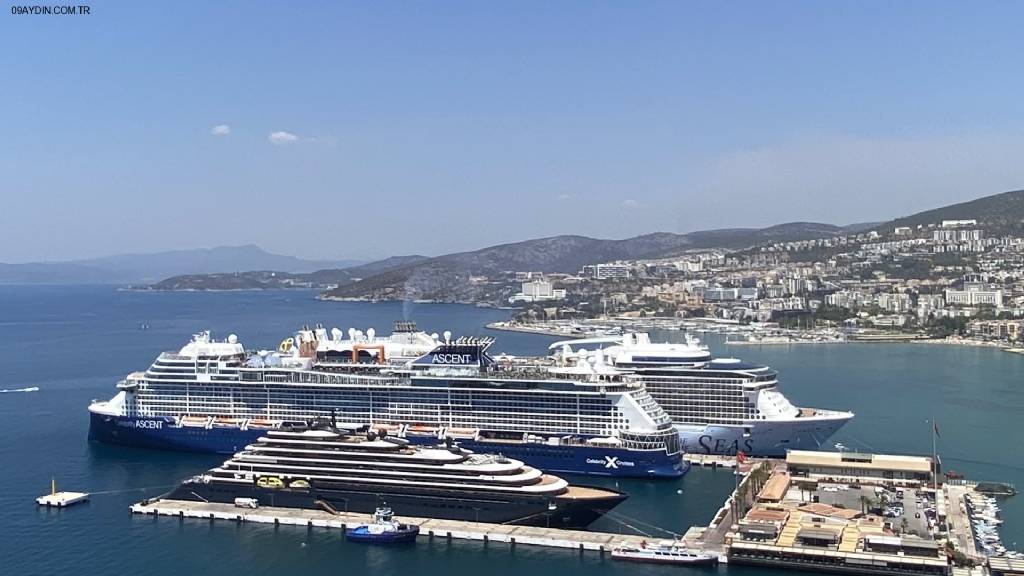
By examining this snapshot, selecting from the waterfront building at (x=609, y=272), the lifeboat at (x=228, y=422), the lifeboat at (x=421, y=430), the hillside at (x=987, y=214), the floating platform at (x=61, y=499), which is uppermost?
the hillside at (x=987, y=214)

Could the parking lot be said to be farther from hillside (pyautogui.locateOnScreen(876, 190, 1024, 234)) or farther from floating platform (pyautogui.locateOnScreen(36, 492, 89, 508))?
hillside (pyautogui.locateOnScreen(876, 190, 1024, 234))

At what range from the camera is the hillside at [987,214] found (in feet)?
369

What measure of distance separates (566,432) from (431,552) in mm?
6836

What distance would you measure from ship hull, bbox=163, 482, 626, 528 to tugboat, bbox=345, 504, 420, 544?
68 centimetres

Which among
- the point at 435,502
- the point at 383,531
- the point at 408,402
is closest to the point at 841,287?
the point at 408,402

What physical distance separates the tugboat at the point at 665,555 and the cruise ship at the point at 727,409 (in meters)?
8.24

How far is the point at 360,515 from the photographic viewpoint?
71.4 feet

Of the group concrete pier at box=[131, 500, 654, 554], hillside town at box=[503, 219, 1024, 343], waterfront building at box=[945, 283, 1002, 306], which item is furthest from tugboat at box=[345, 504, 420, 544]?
waterfront building at box=[945, 283, 1002, 306]

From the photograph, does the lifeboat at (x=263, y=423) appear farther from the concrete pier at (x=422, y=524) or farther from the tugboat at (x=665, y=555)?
the tugboat at (x=665, y=555)

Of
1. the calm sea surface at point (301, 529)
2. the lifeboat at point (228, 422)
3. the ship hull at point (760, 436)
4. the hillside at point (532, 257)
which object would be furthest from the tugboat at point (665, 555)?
the hillside at point (532, 257)

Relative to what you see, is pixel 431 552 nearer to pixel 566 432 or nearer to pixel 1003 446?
pixel 566 432

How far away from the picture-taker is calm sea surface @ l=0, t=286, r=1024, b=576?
1947 cm

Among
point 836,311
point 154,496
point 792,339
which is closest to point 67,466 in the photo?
point 154,496

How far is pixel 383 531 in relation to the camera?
66.9 feet
